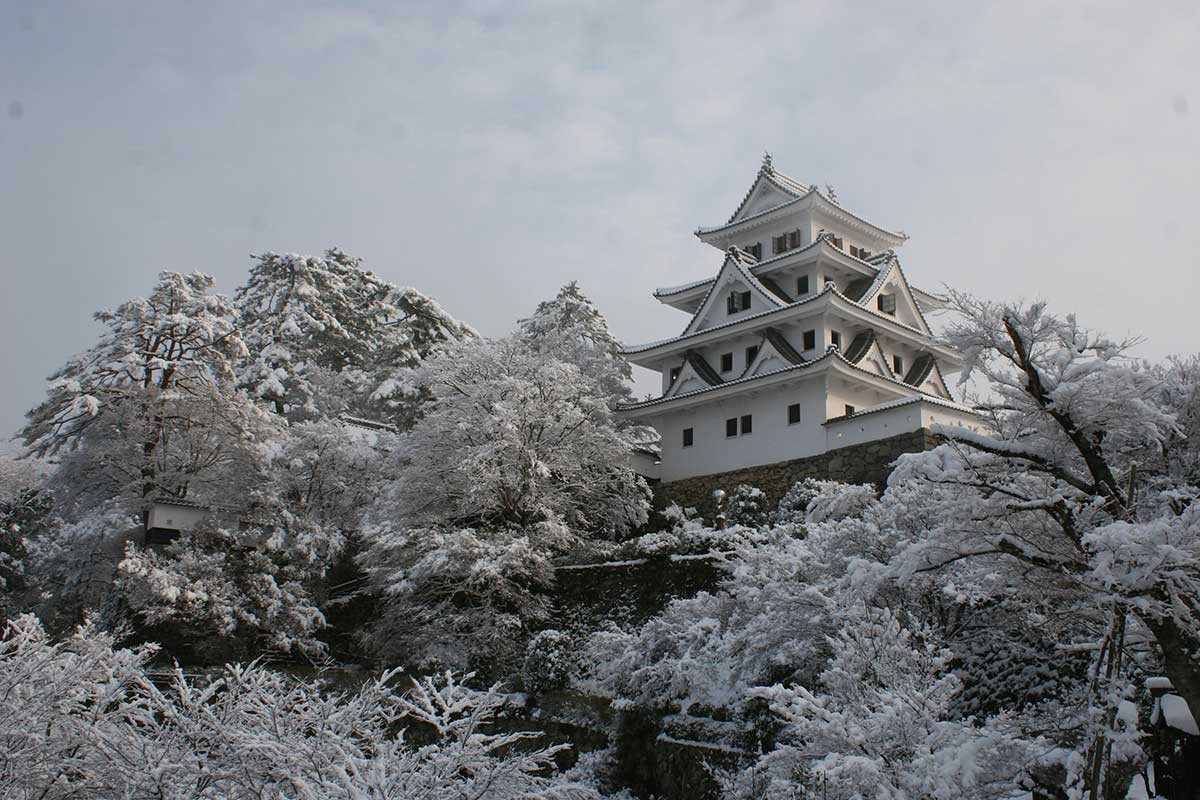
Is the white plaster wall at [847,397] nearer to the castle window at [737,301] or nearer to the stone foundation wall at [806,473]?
the stone foundation wall at [806,473]

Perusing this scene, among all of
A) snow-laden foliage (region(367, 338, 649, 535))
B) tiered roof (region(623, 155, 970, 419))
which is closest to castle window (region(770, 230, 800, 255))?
tiered roof (region(623, 155, 970, 419))

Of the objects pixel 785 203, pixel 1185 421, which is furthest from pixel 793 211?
pixel 1185 421

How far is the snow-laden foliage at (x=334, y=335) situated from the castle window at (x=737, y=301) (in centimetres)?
1058

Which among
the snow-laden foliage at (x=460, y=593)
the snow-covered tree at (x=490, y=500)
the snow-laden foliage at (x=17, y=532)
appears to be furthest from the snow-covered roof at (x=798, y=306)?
the snow-laden foliage at (x=17, y=532)

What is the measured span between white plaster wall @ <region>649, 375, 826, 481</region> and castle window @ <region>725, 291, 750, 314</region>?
350 centimetres

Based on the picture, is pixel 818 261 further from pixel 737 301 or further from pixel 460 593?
pixel 460 593

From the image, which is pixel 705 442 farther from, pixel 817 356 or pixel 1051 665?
pixel 1051 665

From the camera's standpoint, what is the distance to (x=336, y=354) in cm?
3941

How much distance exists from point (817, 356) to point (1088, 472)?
64.2 feet

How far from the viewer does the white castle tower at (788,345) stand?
90.8 ft

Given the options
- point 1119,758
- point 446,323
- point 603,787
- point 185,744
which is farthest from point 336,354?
point 1119,758

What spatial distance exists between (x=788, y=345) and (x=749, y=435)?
2935 mm

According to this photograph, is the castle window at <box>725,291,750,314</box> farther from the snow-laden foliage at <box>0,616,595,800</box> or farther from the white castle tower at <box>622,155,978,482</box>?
the snow-laden foliage at <box>0,616,595,800</box>

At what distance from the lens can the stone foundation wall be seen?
24297 mm
